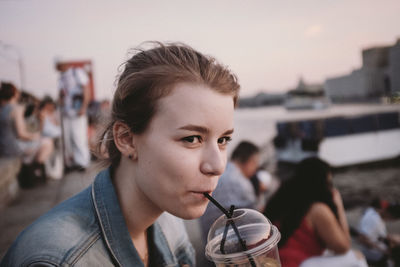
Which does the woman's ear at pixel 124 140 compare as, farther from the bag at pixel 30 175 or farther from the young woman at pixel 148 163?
the bag at pixel 30 175

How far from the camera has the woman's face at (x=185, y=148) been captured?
101cm

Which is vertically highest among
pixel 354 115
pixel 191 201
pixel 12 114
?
pixel 191 201

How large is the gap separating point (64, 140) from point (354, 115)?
2261 centimetres

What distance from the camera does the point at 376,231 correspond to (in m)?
4.21

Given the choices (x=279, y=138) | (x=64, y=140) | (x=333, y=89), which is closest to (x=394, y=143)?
(x=279, y=138)

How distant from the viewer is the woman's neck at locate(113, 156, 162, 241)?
3.89 ft

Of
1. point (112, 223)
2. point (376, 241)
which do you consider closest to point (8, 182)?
point (112, 223)

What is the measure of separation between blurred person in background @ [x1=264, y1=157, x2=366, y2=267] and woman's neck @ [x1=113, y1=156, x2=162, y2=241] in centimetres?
193

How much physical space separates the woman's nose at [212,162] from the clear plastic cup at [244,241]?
0.17 metres

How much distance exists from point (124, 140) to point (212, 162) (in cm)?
38

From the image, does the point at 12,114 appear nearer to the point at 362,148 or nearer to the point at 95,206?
the point at 95,206

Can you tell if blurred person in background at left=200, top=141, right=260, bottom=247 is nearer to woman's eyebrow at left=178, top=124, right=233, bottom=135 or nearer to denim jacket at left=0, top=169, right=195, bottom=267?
denim jacket at left=0, top=169, right=195, bottom=267

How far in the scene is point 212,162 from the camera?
A: 103 cm

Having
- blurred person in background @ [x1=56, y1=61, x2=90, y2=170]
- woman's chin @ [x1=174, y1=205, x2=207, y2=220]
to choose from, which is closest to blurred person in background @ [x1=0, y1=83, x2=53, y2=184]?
blurred person in background @ [x1=56, y1=61, x2=90, y2=170]
